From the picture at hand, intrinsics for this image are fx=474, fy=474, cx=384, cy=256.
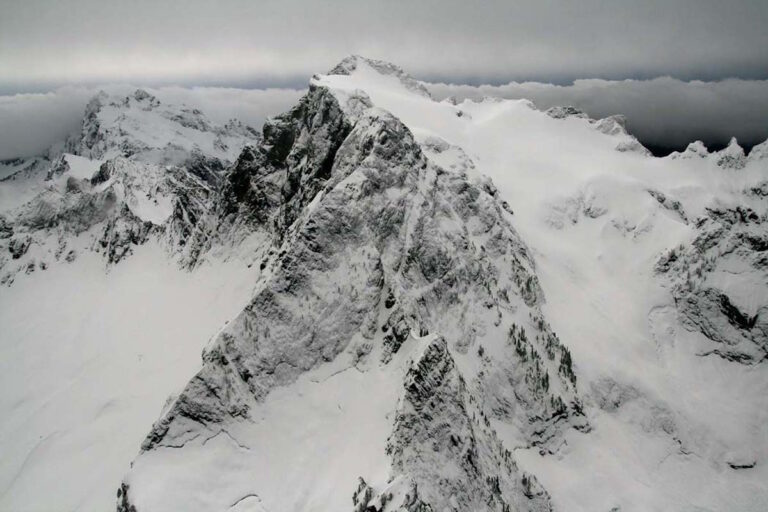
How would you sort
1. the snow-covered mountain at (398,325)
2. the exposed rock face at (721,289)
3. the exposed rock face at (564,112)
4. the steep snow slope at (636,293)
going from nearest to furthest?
1. the snow-covered mountain at (398,325)
2. the steep snow slope at (636,293)
3. the exposed rock face at (721,289)
4. the exposed rock face at (564,112)

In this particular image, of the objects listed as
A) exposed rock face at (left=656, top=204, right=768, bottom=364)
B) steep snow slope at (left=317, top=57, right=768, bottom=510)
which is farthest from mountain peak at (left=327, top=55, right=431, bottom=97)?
exposed rock face at (left=656, top=204, right=768, bottom=364)

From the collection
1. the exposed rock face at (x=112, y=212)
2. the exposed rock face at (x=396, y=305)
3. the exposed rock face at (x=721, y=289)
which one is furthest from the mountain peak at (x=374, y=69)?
the exposed rock face at (x=721, y=289)

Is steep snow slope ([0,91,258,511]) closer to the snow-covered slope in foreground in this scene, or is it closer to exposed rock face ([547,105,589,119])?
the snow-covered slope in foreground

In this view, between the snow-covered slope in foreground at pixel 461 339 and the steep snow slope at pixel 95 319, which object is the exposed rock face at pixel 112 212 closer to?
the steep snow slope at pixel 95 319

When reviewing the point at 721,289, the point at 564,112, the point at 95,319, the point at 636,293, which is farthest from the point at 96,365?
the point at 564,112

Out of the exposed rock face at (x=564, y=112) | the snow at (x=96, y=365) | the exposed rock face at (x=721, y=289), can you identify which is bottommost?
the snow at (x=96, y=365)

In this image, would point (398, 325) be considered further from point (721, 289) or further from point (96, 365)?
point (721, 289)
